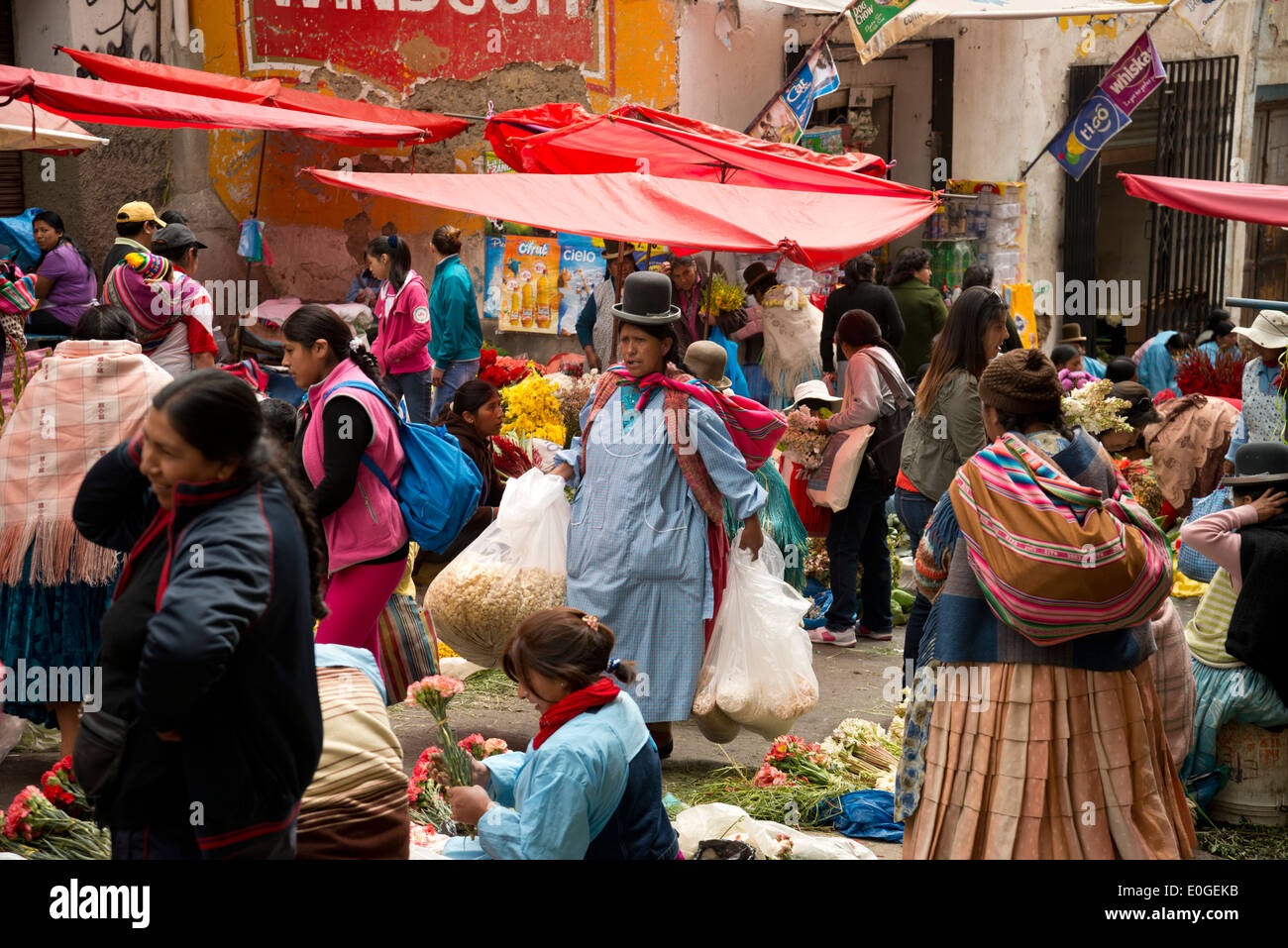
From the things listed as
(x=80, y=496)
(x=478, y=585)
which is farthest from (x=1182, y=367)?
(x=80, y=496)

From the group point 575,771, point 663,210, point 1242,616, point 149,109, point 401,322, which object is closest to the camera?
point 575,771

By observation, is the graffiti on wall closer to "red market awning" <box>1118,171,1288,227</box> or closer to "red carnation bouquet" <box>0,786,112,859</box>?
"red market awning" <box>1118,171,1288,227</box>

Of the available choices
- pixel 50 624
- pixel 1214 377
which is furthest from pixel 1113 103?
pixel 50 624

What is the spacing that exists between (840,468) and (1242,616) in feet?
8.29

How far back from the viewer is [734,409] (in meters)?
5.38

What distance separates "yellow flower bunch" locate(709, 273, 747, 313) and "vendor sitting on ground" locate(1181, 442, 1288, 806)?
5.39 meters

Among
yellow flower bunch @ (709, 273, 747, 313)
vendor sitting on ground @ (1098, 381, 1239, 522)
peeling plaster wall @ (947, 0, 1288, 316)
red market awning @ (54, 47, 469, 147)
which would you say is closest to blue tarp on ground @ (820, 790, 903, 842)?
vendor sitting on ground @ (1098, 381, 1239, 522)

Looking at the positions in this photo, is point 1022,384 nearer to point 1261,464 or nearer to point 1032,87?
point 1261,464

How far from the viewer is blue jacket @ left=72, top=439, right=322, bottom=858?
244 centimetres

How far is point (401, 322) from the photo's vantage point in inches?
359

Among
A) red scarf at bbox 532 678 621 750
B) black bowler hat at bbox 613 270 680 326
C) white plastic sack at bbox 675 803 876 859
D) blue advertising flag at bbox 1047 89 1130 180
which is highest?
blue advertising flag at bbox 1047 89 1130 180

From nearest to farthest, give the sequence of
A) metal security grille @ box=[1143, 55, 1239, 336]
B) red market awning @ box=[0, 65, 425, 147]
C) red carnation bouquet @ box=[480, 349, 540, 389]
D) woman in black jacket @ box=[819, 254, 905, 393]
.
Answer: red carnation bouquet @ box=[480, 349, 540, 389] → red market awning @ box=[0, 65, 425, 147] → woman in black jacket @ box=[819, 254, 905, 393] → metal security grille @ box=[1143, 55, 1239, 336]

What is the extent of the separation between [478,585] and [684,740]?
1250mm

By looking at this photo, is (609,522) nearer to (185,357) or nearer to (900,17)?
(185,357)
